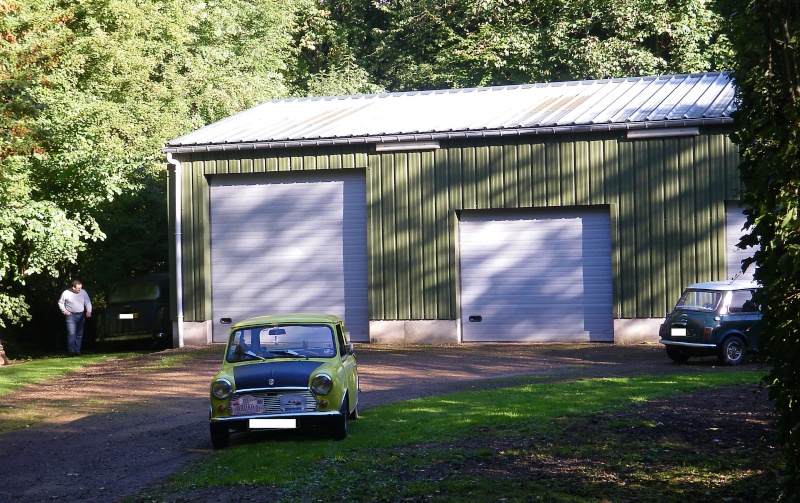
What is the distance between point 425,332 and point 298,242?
3934 mm

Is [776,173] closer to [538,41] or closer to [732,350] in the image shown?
[732,350]

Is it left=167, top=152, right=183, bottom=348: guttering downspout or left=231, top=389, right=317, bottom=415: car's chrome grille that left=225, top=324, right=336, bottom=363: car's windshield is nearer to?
left=231, top=389, right=317, bottom=415: car's chrome grille

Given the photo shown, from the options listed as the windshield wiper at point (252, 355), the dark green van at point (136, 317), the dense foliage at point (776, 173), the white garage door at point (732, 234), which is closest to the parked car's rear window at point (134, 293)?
the dark green van at point (136, 317)

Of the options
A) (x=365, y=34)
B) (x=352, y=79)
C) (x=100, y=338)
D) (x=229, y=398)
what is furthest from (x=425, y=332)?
(x=365, y=34)

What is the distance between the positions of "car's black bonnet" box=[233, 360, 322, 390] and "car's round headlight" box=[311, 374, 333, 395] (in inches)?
3.8

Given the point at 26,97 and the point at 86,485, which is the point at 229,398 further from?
the point at 26,97

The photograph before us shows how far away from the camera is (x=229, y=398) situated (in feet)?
34.4

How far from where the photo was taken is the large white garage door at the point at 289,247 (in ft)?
77.8

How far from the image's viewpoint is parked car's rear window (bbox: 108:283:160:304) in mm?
24875

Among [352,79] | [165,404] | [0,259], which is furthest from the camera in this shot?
A: [352,79]

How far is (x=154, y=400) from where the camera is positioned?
51.5 ft

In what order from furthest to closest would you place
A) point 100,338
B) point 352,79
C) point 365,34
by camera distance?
point 365,34
point 352,79
point 100,338

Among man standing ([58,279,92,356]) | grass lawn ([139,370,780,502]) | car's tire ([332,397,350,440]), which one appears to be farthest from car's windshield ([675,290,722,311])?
→ man standing ([58,279,92,356])

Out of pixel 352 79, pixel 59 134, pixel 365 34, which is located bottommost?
pixel 59 134
